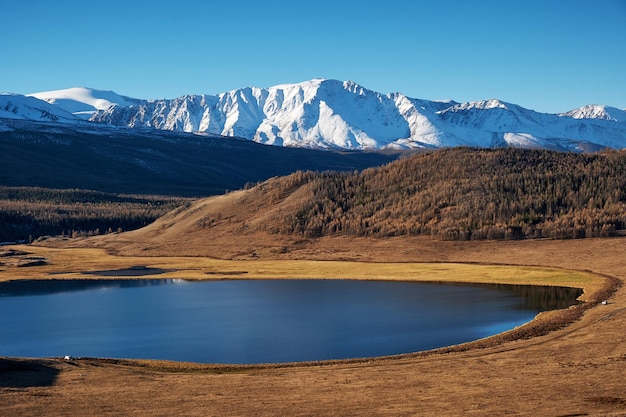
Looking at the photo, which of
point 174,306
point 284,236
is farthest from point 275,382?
point 284,236

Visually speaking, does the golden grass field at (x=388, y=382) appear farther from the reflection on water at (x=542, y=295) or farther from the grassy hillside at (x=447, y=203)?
the grassy hillside at (x=447, y=203)

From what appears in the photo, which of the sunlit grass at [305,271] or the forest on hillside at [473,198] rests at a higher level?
the forest on hillside at [473,198]

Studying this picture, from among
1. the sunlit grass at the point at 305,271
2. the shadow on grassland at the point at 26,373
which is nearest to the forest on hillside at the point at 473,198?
the sunlit grass at the point at 305,271

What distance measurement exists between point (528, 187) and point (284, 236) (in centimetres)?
4738

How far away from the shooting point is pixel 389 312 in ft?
283

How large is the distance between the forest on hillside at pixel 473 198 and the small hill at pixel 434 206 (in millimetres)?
210

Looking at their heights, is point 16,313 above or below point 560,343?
below

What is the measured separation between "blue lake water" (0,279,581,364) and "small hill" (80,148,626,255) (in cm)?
4348

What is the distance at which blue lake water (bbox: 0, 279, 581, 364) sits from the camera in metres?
68.8

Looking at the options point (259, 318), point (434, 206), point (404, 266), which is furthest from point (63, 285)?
point (434, 206)

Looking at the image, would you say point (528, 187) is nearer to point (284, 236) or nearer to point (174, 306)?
point (284, 236)

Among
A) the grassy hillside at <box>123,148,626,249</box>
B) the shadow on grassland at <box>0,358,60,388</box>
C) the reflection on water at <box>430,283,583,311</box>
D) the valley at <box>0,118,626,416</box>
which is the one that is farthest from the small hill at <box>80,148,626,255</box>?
the shadow on grassland at <box>0,358,60,388</box>

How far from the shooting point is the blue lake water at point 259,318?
226 feet

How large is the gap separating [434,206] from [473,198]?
745 cm
